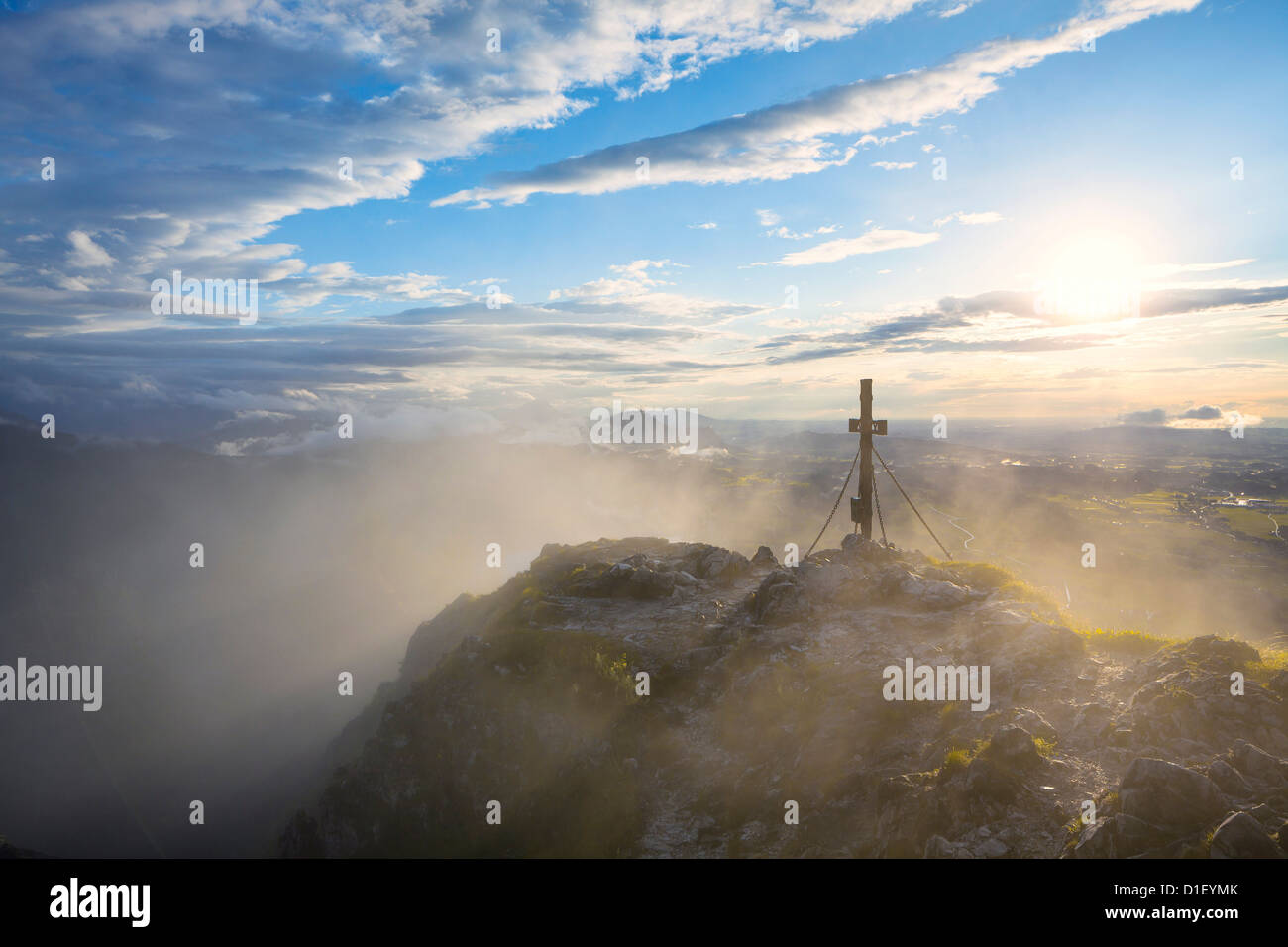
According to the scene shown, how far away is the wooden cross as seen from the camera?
27.8 meters

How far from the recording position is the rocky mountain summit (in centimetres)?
1247

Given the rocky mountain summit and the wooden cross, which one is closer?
the rocky mountain summit

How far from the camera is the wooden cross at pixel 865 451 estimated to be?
2783 centimetres

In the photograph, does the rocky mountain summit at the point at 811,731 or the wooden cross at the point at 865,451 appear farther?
the wooden cross at the point at 865,451

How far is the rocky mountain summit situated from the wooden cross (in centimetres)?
136

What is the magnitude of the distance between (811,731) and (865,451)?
14293 mm

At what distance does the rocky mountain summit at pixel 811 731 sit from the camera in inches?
491

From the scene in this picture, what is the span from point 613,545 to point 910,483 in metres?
140

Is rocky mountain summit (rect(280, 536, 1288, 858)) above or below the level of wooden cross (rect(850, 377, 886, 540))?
below

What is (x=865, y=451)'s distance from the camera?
92.4 ft

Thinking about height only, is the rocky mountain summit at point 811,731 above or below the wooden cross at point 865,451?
below

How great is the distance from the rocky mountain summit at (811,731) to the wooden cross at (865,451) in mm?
1358
